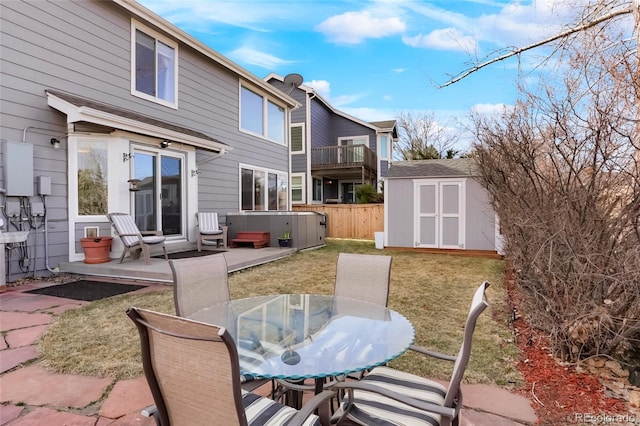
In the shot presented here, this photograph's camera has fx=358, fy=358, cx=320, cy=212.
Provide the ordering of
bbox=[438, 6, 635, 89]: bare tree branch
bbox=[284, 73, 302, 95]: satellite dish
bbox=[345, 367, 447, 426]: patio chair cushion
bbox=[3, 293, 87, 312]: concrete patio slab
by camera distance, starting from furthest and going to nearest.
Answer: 1. bbox=[284, 73, 302, 95]: satellite dish
2. bbox=[438, 6, 635, 89]: bare tree branch
3. bbox=[3, 293, 87, 312]: concrete patio slab
4. bbox=[345, 367, 447, 426]: patio chair cushion

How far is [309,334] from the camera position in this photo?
6.76 feet

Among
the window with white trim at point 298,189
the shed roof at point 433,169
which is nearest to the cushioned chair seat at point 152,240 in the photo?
the shed roof at point 433,169

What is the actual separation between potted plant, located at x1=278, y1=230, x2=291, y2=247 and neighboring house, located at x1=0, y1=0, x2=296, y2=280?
5.95 ft

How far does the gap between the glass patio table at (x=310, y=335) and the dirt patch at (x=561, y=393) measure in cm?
103

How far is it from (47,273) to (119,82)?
3.73 m

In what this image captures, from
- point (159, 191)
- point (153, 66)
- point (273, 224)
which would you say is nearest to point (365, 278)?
point (159, 191)

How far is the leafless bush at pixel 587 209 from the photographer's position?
2.45 meters

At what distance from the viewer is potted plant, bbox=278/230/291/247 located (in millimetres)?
9438

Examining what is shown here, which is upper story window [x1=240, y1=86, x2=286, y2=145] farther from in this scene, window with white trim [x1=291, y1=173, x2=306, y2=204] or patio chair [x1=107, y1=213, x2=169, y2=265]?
patio chair [x1=107, y1=213, x2=169, y2=265]

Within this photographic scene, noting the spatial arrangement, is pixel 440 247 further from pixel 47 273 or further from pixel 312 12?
pixel 47 273

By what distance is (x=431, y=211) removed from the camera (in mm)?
10117

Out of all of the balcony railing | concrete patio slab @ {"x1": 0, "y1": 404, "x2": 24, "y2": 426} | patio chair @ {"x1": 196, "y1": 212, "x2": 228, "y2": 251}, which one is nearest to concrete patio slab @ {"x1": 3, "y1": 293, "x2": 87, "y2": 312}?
concrete patio slab @ {"x1": 0, "y1": 404, "x2": 24, "y2": 426}

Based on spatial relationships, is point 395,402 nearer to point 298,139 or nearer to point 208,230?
point 208,230

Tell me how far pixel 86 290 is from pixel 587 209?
5.92 metres
